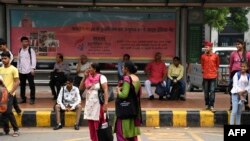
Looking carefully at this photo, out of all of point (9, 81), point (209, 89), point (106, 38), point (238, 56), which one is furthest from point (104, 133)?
point (106, 38)

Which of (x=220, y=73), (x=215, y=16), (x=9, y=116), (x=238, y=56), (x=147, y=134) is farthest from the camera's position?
(x=215, y=16)

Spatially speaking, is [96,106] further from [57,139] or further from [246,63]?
[246,63]

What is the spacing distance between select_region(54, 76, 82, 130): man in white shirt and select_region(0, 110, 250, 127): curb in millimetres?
255

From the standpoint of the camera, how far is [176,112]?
9.98 metres

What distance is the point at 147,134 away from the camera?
29.7ft

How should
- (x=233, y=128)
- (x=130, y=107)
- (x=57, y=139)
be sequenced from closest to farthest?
(x=233, y=128) < (x=130, y=107) < (x=57, y=139)

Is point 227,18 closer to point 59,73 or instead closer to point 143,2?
point 143,2

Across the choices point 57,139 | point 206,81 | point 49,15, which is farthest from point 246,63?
point 49,15

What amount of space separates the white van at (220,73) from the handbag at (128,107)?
801 centimetres

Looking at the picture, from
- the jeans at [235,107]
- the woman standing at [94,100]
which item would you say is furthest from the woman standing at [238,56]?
the woman standing at [94,100]

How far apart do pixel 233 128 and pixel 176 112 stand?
18.2 ft

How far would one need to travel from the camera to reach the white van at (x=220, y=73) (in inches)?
570

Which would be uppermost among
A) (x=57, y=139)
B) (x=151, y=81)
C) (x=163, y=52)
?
(x=163, y=52)

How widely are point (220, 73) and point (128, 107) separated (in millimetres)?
8546
